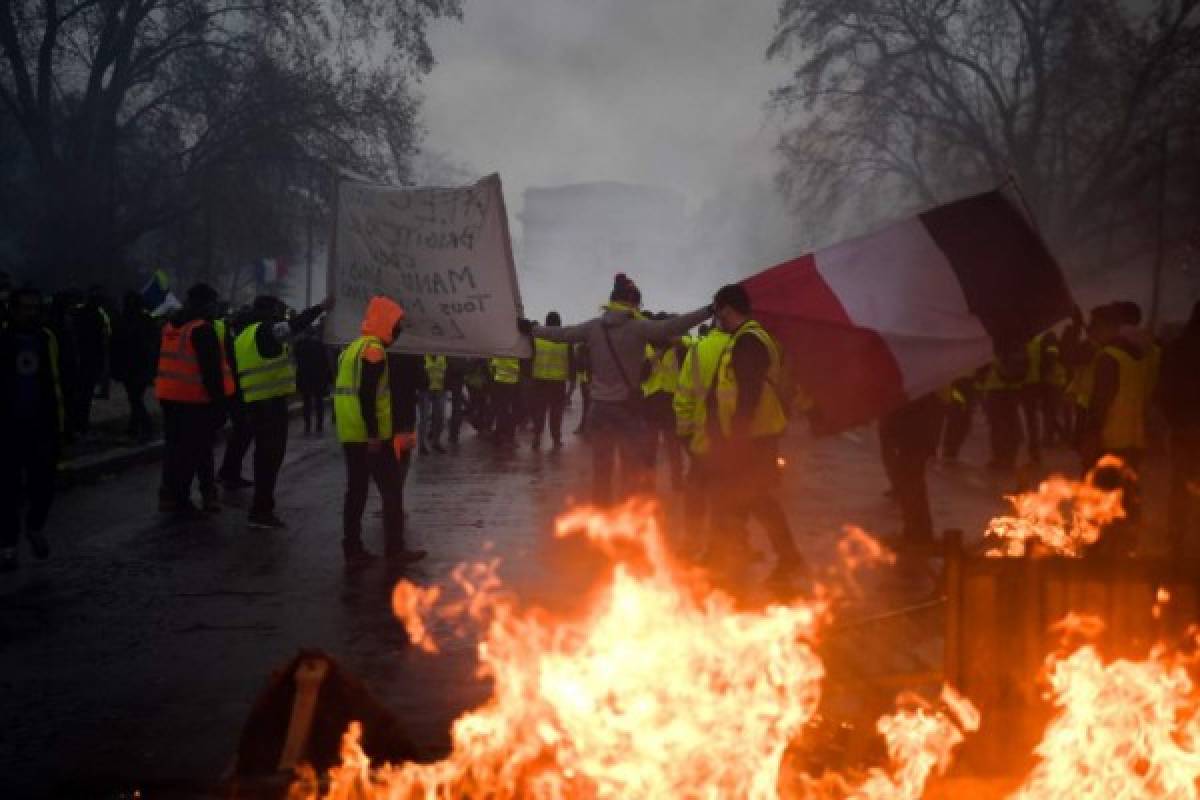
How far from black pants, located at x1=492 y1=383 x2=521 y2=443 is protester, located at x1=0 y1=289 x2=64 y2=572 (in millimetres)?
10666

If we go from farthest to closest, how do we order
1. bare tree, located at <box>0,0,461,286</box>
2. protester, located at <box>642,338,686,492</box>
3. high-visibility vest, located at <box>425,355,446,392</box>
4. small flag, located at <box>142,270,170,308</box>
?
bare tree, located at <box>0,0,461,286</box>
small flag, located at <box>142,270,170,308</box>
high-visibility vest, located at <box>425,355,446,392</box>
protester, located at <box>642,338,686,492</box>

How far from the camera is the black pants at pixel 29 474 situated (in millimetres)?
8359

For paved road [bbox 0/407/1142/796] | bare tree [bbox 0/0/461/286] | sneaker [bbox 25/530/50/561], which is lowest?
paved road [bbox 0/407/1142/796]

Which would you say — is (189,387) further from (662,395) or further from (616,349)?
(662,395)

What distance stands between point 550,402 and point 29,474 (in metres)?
10.9

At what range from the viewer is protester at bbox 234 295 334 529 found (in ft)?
34.6

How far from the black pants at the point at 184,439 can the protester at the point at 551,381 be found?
25.6 feet

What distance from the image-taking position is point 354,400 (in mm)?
8500

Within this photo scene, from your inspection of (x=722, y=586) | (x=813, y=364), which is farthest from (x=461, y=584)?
(x=813, y=364)

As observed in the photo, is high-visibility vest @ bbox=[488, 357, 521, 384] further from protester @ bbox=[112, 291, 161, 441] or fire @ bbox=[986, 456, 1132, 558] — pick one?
fire @ bbox=[986, 456, 1132, 558]

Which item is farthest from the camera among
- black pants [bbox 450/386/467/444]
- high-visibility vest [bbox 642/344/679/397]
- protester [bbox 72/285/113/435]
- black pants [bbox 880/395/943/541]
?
black pants [bbox 450/386/467/444]

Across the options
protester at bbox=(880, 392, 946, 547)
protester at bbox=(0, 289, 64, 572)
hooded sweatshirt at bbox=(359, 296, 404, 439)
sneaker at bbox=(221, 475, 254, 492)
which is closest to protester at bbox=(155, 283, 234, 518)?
sneaker at bbox=(221, 475, 254, 492)

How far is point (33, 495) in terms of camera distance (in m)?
8.66

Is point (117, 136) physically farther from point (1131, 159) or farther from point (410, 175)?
point (1131, 159)
